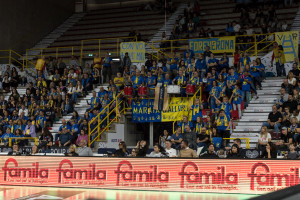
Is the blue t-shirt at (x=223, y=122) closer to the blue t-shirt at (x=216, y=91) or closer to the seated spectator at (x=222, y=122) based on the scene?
the seated spectator at (x=222, y=122)

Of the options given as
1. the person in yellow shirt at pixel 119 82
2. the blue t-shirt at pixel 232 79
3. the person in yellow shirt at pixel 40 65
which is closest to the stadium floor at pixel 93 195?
the blue t-shirt at pixel 232 79

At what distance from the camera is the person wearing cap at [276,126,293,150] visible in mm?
13547

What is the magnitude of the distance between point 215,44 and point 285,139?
8466 millimetres

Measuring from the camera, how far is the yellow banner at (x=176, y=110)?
18.1 meters

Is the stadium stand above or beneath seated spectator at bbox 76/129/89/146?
above

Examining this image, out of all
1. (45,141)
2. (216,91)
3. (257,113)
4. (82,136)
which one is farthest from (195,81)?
(45,141)

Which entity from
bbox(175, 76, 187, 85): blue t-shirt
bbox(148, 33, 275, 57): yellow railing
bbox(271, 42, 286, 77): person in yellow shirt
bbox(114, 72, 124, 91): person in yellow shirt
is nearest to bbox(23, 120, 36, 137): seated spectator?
bbox(114, 72, 124, 91): person in yellow shirt

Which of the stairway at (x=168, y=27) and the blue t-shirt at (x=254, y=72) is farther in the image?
the stairway at (x=168, y=27)

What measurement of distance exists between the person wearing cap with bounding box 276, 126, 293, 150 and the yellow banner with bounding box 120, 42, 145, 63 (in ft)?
30.8

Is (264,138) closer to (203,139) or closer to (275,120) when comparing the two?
(275,120)

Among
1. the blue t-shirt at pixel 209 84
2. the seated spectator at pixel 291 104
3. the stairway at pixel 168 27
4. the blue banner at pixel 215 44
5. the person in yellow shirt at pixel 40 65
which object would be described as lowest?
the seated spectator at pixel 291 104

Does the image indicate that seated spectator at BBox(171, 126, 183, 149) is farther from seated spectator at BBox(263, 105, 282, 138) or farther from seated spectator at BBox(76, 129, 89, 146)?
seated spectator at BBox(76, 129, 89, 146)

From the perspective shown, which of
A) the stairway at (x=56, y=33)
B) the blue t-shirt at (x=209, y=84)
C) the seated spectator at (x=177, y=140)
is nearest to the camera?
the seated spectator at (x=177, y=140)

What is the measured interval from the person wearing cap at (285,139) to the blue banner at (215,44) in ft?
25.3
